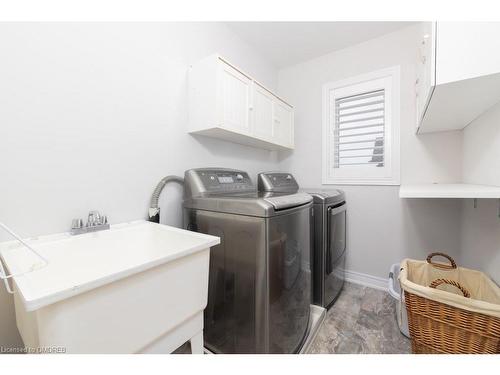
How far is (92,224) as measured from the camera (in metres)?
1.11

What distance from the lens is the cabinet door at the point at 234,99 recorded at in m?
1.53

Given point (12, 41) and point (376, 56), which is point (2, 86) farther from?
point (376, 56)

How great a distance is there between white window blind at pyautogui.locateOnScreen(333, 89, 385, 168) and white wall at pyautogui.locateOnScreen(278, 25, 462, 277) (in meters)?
0.19

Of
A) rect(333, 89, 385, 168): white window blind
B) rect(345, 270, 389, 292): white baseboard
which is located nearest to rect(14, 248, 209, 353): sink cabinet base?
rect(345, 270, 389, 292): white baseboard

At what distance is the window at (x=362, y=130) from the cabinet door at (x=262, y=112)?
759 millimetres

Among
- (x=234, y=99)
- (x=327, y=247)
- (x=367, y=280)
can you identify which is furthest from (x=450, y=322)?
(x=234, y=99)

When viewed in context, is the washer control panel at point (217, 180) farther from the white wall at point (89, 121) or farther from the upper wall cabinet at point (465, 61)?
the upper wall cabinet at point (465, 61)

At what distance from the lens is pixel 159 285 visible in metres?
0.75

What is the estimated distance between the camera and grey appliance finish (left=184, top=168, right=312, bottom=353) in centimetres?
109

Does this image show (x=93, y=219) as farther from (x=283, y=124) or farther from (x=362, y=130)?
(x=362, y=130)

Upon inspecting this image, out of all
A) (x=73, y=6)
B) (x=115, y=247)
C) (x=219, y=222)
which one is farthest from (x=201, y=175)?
(x=73, y=6)

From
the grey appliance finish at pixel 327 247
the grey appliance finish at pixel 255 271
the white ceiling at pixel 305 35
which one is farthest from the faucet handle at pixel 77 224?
the white ceiling at pixel 305 35

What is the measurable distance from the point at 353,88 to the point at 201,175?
1931mm

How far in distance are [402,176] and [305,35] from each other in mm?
1709
